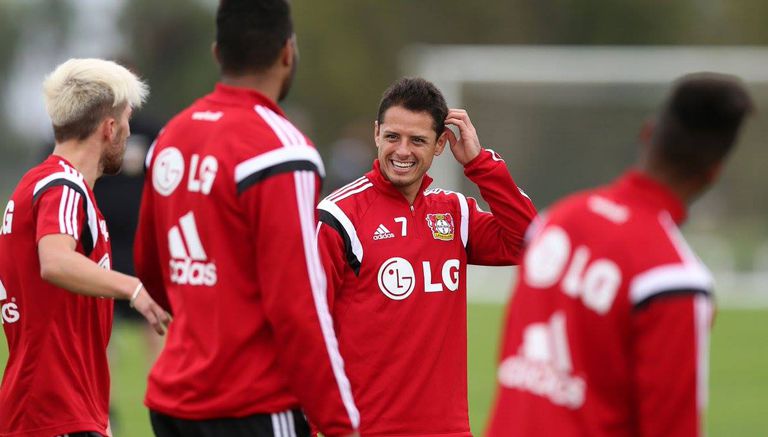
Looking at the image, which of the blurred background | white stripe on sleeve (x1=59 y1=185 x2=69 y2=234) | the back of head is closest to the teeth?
the back of head

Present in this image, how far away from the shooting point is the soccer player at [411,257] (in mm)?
5160

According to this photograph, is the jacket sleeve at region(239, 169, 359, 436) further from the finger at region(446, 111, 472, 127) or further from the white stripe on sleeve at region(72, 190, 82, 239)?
the finger at region(446, 111, 472, 127)

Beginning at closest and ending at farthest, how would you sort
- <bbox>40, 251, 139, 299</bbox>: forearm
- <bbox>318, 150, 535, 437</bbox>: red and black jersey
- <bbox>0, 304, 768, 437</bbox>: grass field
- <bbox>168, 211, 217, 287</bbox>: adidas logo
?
<bbox>168, 211, 217, 287</bbox>: adidas logo → <bbox>40, 251, 139, 299</bbox>: forearm → <bbox>318, 150, 535, 437</bbox>: red and black jersey → <bbox>0, 304, 768, 437</bbox>: grass field

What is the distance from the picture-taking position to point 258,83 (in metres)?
4.05

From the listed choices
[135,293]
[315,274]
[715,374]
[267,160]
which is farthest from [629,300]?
[715,374]

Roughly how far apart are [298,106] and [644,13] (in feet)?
40.0

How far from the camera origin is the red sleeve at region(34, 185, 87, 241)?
15.0 feet

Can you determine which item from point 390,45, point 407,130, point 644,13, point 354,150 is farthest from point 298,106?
point 407,130

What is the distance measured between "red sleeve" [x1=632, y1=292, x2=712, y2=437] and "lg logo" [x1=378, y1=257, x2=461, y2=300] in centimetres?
209

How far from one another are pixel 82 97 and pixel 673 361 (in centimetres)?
264

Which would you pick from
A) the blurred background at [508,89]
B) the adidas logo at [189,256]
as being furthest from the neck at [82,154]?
the blurred background at [508,89]

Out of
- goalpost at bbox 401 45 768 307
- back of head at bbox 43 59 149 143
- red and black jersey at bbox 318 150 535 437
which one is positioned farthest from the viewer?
goalpost at bbox 401 45 768 307

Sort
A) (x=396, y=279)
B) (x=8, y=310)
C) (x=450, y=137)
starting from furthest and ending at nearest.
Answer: (x=450, y=137) < (x=396, y=279) < (x=8, y=310)

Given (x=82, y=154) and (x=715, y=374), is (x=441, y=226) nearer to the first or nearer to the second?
(x=82, y=154)
